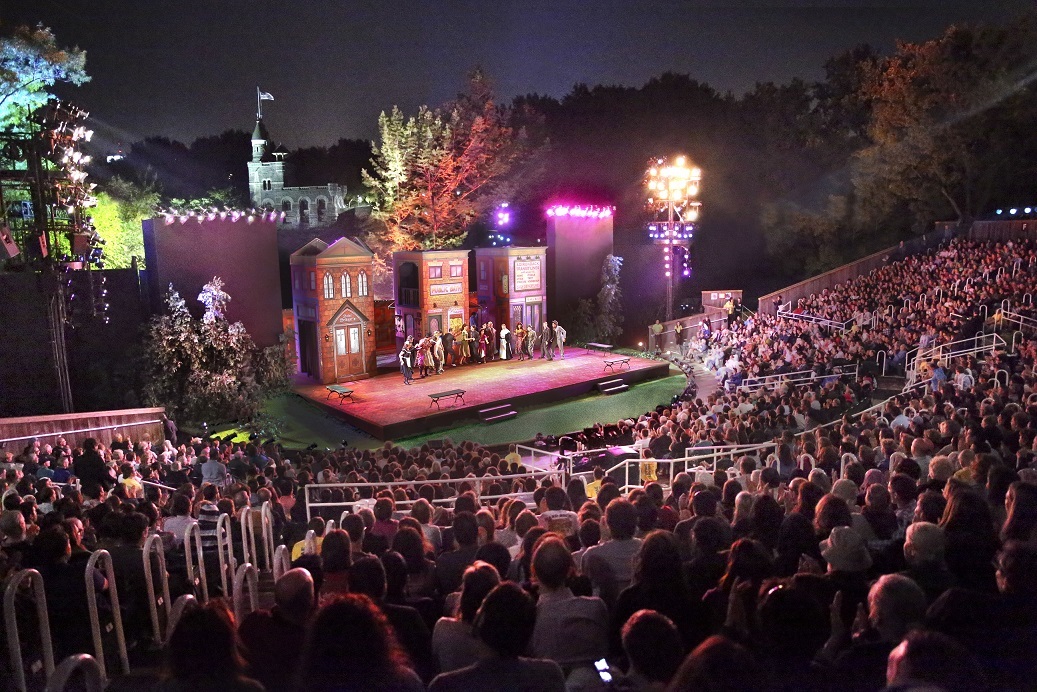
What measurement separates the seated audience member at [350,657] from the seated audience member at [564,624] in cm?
95

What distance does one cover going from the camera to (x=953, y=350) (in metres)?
15.9

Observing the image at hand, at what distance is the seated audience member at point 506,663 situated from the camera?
250cm

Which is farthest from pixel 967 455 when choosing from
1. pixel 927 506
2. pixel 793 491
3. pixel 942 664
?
pixel 942 664

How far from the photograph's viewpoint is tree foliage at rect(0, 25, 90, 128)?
19266 millimetres

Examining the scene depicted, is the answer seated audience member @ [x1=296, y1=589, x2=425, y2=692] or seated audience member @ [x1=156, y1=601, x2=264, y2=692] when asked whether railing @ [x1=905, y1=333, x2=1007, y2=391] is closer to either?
seated audience member @ [x1=296, y1=589, x2=425, y2=692]

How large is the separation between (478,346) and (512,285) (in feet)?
8.95

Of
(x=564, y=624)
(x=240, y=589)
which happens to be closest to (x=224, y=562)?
(x=240, y=589)

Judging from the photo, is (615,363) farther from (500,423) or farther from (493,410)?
(500,423)

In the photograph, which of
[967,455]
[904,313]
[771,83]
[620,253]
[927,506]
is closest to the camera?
[927,506]

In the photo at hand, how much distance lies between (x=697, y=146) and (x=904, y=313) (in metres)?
19.5

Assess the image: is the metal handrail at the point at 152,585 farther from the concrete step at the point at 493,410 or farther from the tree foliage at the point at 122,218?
the tree foliage at the point at 122,218

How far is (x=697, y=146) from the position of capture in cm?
3572

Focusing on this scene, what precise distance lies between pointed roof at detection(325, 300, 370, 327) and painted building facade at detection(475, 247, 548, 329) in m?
5.20

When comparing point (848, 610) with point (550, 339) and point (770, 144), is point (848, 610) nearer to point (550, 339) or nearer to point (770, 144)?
point (550, 339)
